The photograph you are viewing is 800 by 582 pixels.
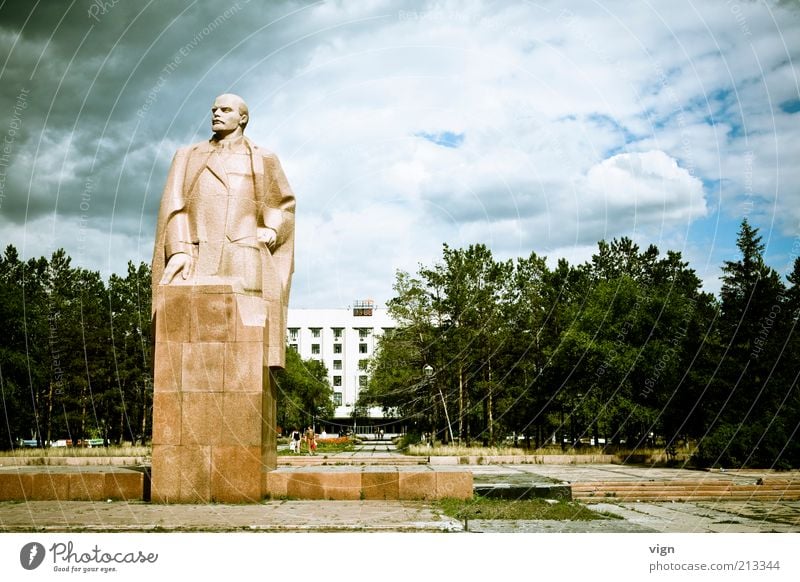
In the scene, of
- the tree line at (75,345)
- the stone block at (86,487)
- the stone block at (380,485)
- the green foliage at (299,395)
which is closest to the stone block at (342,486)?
the stone block at (380,485)

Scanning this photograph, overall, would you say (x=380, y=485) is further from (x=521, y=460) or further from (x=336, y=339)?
(x=336, y=339)

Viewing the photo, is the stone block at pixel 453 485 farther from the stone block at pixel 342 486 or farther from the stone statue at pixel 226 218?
the stone statue at pixel 226 218

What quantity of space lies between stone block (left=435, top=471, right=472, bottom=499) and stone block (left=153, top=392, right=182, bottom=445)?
16.2 ft

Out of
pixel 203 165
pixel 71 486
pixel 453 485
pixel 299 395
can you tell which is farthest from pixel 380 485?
pixel 299 395

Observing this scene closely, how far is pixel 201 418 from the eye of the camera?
12859 millimetres

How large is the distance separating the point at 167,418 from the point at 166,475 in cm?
102

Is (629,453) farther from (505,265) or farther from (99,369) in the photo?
(99,369)

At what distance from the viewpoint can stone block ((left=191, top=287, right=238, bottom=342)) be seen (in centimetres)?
1311

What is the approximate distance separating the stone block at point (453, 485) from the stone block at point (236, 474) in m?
3.38

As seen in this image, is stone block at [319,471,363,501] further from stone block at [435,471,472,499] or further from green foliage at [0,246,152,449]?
green foliage at [0,246,152,449]

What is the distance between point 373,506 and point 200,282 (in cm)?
531

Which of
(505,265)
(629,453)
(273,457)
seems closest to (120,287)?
(505,265)

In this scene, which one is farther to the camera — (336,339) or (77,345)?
(336,339)

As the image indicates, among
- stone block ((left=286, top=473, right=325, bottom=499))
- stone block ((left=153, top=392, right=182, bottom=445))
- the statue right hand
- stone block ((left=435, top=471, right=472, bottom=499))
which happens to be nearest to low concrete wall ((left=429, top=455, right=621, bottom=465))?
stone block ((left=435, top=471, right=472, bottom=499))
